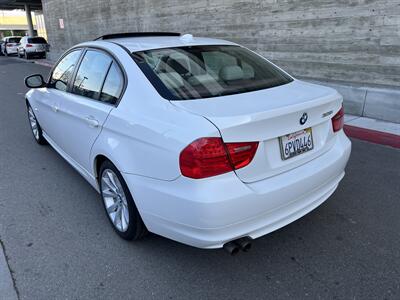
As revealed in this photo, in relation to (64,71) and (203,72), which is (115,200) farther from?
(64,71)

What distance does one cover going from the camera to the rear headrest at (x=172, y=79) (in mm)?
2641

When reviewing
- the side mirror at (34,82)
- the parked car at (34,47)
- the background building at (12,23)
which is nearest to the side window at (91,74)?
the side mirror at (34,82)

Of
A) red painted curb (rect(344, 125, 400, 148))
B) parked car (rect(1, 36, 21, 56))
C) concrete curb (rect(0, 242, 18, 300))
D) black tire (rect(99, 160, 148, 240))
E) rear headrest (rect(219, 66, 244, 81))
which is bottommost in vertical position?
parked car (rect(1, 36, 21, 56))

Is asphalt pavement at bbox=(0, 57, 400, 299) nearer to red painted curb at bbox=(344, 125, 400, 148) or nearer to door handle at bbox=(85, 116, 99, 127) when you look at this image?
door handle at bbox=(85, 116, 99, 127)

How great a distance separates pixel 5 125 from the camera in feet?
22.8

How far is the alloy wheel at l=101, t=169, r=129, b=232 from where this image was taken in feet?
9.57

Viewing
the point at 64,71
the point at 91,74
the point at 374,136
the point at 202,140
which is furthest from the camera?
the point at 374,136

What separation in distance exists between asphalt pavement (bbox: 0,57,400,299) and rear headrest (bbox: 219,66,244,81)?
1354 millimetres

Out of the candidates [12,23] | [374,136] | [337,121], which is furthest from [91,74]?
[12,23]

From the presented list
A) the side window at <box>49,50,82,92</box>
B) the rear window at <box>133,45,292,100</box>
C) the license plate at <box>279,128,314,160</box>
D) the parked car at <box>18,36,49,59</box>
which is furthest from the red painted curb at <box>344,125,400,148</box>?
the parked car at <box>18,36,49,59</box>

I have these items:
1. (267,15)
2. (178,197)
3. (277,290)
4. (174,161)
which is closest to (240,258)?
(277,290)

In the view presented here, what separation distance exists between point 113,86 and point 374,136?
4.14m

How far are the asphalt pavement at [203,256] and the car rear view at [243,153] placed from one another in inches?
15.7

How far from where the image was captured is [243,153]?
2.21 metres
